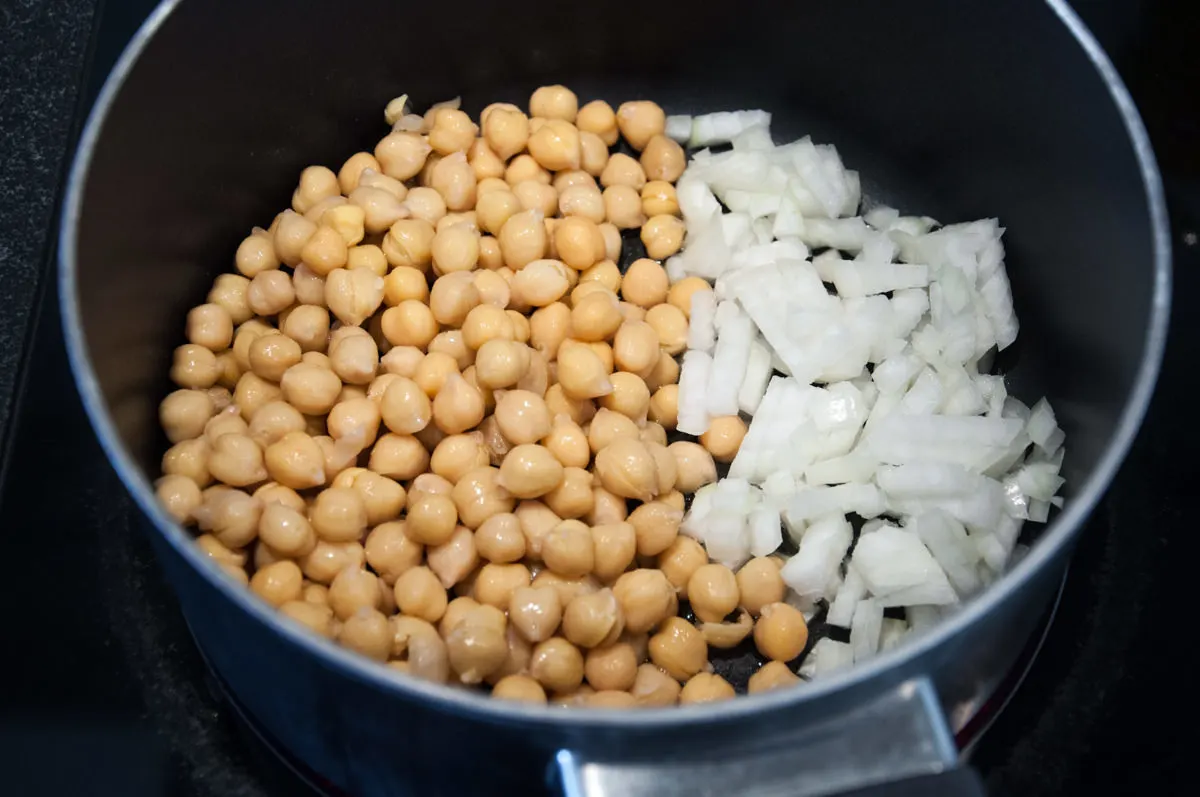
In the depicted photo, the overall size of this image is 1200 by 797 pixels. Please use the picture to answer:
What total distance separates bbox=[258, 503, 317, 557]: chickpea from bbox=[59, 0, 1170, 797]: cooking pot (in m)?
0.12

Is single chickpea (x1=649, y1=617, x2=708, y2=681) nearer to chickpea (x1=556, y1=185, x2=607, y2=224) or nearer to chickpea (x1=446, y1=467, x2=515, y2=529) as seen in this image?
chickpea (x1=446, y1=467, x2=515, y2=529)

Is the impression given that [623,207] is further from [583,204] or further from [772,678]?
[772,678]

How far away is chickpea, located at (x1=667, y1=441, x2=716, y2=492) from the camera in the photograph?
131 centimetres

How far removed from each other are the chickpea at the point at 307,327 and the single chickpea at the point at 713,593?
1.76 ft

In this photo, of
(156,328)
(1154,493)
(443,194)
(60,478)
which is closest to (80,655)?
(60,478)

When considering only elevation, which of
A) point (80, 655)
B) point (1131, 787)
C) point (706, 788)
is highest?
point (706, 788)

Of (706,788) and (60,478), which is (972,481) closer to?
(706,788)

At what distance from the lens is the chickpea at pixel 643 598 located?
1170mm

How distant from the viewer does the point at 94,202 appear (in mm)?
1043

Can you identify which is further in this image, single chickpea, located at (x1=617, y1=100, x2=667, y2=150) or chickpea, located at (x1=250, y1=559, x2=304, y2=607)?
single chickpea, located at (x1=617, y1=100, x2=667, y2=150)

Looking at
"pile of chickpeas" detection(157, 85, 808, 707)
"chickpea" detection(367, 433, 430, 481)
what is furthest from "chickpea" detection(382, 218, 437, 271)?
"chickpea" detection(367, 433, 430, 481)

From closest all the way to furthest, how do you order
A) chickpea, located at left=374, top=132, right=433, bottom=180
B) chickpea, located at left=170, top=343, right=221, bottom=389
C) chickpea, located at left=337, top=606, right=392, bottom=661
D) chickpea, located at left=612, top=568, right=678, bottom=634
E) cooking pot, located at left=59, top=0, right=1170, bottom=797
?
cooking pot, located at left=59, top=0, right=1170, bottom=797 < chickpea, located at left=337, top=606, right=392, bottom=661 < chickpea, located at left=612, top=568, right=678, bottom=634 < chickpea, located at left=170, top=343, right=221, bottom=389 < chickpea, located at left=374, top=132, right=433, bottom=180

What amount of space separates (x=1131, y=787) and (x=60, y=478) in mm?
1175

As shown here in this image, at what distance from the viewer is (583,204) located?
4.83 feet
